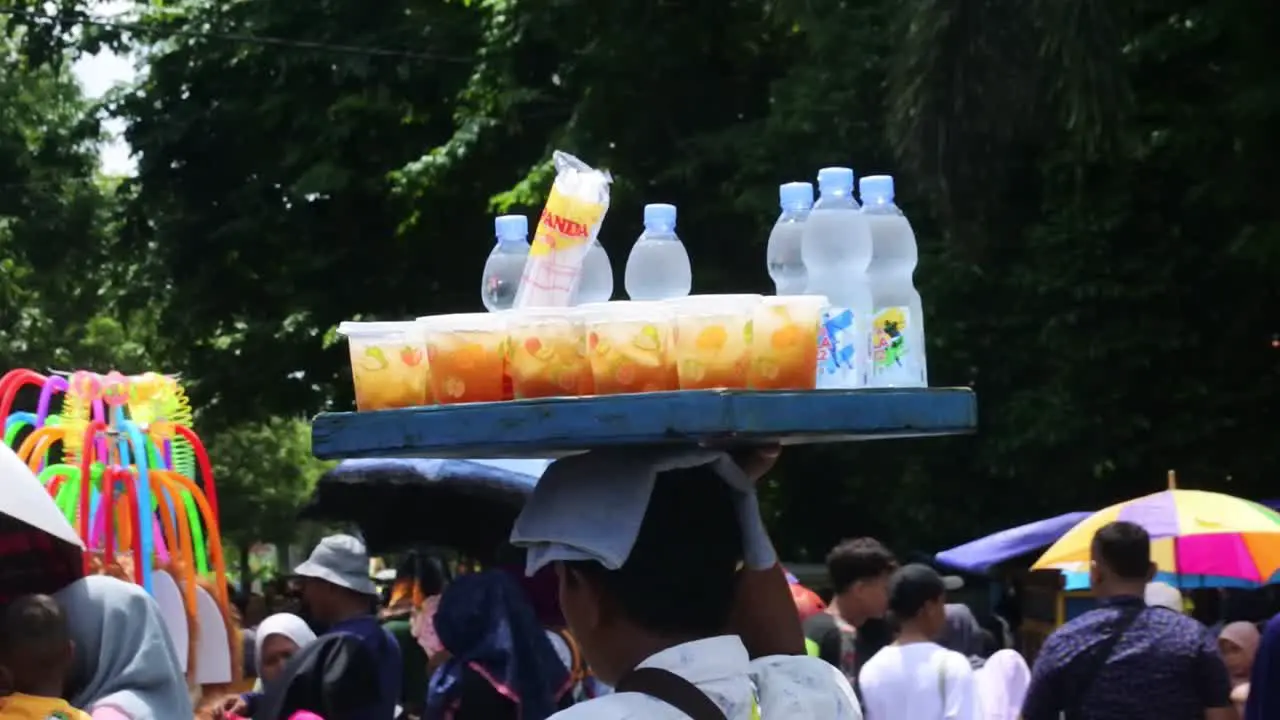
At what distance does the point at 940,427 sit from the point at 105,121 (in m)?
20.3

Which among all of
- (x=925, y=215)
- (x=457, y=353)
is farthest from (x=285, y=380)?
(x=457, y=353)

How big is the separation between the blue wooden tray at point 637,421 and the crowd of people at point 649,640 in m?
0.13

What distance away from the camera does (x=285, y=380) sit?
2062 centimetres

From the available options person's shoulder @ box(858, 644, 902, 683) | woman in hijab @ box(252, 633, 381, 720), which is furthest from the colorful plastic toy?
person's shoulder @ box(858, 644, 902, 683)

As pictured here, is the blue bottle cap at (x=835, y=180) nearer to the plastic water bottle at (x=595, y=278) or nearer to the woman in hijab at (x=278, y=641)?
the plastic water bottle at (x=595, y=278)

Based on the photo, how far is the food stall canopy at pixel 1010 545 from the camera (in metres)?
12.6

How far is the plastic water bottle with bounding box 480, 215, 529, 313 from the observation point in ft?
11.7

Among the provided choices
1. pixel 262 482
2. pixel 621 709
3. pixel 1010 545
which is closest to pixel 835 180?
pixel 621 709

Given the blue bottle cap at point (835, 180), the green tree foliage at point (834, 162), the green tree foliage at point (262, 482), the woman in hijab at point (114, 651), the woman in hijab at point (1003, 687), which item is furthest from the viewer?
the green tree foliage at point (262, 482)

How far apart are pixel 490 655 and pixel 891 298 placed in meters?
2.98

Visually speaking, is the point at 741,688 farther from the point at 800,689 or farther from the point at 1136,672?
the point at 1136,672

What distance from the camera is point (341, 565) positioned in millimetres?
7520

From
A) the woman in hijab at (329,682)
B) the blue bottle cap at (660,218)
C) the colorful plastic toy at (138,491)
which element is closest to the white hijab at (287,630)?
the woman in hijab at (329,682)

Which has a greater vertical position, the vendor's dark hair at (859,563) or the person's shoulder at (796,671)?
the person's shoulder at (796,671)
